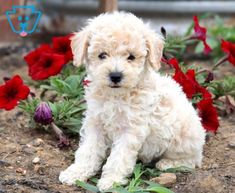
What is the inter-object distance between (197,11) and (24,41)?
10.3 feet

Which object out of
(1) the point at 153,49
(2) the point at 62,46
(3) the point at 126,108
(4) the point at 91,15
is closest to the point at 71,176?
(3) the point at 126,108

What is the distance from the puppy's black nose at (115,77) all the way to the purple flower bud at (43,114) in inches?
40.9

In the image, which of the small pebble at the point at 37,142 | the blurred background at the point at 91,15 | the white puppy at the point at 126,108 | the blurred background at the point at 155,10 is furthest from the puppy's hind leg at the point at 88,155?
the blurred background at the point at 155,10

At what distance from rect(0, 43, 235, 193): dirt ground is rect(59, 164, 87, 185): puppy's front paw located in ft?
0.15

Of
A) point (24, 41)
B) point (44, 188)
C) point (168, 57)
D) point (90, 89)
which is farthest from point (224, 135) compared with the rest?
point (24, 41)

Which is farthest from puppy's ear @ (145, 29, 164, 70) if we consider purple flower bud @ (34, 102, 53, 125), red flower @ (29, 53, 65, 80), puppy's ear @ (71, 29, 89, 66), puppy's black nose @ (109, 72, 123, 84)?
red flower @ (29, 53, 65, 80)

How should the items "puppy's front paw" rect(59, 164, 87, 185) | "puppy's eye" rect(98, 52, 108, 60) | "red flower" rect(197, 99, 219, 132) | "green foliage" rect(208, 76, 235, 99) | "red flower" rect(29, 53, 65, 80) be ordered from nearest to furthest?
"puppy's eye" rect(98, 52, 108, 60) < "puppy's front paw" rect(59, 164, 87, 185) < "red flower" rect(197, 99, 219, 132) < "red flower" rect(29, 53, 65, 80) < "green foliage" rect(208, 76, 235, 99)

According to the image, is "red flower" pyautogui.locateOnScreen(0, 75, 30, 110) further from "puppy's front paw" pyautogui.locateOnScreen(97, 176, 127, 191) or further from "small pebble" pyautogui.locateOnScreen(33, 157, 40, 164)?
"puppy's front paw" pyautogui.locateOnScreen(97, 176, 127, 191)

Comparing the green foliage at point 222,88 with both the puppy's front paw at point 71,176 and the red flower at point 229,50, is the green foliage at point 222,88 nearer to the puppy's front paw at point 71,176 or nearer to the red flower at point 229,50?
the red flower at point 229,50

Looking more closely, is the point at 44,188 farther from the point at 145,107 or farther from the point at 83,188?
the point at 145,107

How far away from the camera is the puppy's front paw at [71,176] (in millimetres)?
4141

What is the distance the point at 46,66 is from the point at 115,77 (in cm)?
171

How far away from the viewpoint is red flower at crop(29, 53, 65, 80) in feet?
17.3

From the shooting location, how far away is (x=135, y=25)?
3.97 m
